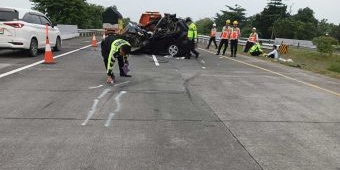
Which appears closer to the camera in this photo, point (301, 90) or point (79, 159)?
point (79, 159)

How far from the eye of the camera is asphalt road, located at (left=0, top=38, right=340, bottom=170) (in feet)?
17.6

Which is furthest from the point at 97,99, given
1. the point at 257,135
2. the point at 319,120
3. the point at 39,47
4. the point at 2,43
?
the point at 39,47

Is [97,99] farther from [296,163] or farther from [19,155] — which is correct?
[296,163]

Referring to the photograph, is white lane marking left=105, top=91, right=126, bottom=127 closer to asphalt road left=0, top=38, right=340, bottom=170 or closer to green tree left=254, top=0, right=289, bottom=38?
asphalt road left=0, top=38, right=340, bottom=170

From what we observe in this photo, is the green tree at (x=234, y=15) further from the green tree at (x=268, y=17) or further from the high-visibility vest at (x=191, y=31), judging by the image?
the high-visibility vest at (x=191, y=31)

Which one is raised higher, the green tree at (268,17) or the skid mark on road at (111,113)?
the green tree at (268,17)

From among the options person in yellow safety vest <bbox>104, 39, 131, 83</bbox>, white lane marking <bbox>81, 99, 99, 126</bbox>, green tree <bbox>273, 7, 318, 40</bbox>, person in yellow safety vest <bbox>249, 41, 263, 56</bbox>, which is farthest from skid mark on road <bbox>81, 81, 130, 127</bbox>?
green tree <bbox>273, 7, 318, 40</bbox>

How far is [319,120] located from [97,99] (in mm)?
4056

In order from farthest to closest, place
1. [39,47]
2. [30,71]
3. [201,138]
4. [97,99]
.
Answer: [39,47]
[30,71]
[97,99]
[201,138]

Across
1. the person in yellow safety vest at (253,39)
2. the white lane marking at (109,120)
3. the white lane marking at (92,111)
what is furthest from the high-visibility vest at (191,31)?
the white lane marking at (109,120)

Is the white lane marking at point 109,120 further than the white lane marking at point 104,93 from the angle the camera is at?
No

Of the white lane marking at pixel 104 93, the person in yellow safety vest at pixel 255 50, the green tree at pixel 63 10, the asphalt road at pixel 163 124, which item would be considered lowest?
the asphalt road at pixel 163 124

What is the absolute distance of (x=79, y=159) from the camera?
526 cm

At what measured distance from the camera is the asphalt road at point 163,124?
5.38m
